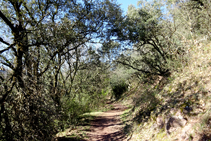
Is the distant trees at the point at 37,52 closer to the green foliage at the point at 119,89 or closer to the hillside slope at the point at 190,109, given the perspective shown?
the hillside slope at the point at 190,109

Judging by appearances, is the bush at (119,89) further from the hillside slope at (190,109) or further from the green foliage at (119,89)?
the hillside slope at (190,109)

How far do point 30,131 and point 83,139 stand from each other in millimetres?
3806

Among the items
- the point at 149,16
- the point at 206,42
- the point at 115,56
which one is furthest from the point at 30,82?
the point at 149,16

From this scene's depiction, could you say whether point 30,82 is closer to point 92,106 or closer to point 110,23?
point 110,23

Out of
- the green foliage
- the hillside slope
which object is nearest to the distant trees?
the hillside slope

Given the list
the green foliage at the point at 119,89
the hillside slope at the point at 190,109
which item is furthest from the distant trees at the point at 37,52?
the green foliage at the point at 119,89

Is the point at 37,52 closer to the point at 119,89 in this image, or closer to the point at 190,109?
the point at 190,109

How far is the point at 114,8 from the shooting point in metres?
8.29

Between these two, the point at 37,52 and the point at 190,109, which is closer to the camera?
the point at 190,109

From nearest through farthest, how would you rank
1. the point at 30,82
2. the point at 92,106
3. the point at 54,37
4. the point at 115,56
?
1. the point at 30,82
2. the point at 54,37
3. the point at 115,56
4. the point at 92,106

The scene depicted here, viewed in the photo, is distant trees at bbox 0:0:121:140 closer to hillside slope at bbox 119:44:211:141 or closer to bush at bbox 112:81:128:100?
hillside slope at bbox 119:44:211:141

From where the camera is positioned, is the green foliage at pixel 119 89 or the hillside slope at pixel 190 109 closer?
the hillside slope at pixel 190 109

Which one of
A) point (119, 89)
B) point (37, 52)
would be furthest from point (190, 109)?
point (119, 89)

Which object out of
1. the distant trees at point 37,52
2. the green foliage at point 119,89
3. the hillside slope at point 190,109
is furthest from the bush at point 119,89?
the hillside slope at point 190,109
